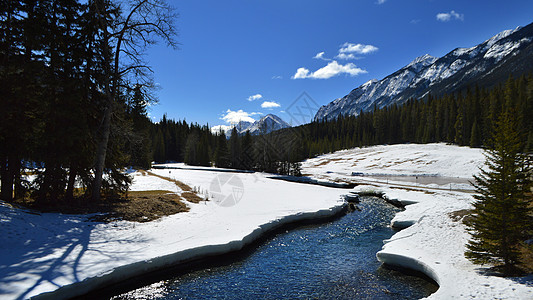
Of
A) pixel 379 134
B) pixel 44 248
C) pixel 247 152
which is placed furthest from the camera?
pixel 379 134

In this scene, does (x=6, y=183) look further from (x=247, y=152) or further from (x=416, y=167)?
(x=416, y=167)

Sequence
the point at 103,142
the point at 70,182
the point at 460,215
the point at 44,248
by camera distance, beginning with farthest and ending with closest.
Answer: the point at 460,215 < the point at 103,142 < the point at 70,182 < the point at 44,248

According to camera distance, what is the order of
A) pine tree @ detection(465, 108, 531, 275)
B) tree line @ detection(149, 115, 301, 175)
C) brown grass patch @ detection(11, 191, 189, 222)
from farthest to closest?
1. tree line @ detection(149, 115, 301, 175)
2. brown grass patch @ detection(11, 191, 189, 222)
3. pine tree @ detection(465, 108, 531, 275)

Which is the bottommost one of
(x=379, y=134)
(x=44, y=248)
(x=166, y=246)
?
(x=166, y=246)

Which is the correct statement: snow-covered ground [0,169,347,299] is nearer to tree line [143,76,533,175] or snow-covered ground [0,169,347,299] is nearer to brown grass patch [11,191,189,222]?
brown grass patch [11,191,189,222]

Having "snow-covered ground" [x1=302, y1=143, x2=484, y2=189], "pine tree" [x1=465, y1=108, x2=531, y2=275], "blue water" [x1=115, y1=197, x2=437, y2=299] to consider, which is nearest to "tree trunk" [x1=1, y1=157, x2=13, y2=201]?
"blue water" [x1=115, y1=197, x2=437, y2=299]

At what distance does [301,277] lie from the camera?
36.2 feet

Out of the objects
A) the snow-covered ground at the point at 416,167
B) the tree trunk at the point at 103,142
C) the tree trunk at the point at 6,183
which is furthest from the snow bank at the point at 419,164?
the tree trunk at the point at 6,183

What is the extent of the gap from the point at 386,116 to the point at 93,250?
4880 inches

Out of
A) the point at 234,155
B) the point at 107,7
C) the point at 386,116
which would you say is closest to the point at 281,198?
the point at 107,7

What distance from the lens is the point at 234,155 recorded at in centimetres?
7269

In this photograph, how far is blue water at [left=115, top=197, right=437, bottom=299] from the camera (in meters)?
9.55

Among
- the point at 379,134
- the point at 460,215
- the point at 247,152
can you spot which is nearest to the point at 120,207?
the point at 460,215

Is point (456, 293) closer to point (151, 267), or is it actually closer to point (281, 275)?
point (281, 275)
